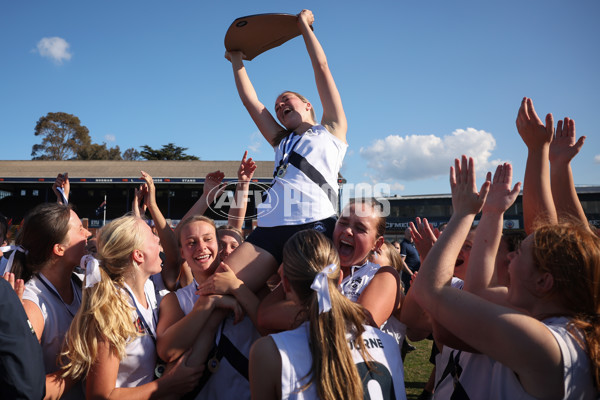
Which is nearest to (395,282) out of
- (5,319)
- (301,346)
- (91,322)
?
(301,346)

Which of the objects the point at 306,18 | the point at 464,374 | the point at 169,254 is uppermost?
the point at 306,18

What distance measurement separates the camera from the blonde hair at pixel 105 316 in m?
1.99

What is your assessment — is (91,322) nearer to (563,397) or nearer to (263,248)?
(263,248)

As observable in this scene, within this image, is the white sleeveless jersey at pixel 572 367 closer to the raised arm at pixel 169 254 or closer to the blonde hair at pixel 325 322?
the blonde hair at pixel 325 322

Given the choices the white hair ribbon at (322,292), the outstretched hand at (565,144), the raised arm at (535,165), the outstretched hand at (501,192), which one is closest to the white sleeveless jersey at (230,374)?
the white hair ribbon at (322,292)

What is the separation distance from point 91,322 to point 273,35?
7.65 ft

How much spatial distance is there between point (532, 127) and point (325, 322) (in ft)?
5.72

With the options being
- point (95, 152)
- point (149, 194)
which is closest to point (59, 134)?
point (95, 152)

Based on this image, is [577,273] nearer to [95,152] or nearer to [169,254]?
[169,254]

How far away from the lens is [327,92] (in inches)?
110

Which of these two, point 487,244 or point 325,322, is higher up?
point 487,244

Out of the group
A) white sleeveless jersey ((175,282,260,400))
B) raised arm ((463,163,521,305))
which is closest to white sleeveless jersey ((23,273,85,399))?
white sleeveless jersey ((175,282,260,400))

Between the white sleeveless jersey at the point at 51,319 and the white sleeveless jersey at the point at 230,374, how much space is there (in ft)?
2.54

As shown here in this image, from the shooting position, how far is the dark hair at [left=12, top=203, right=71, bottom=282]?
2500 mm
